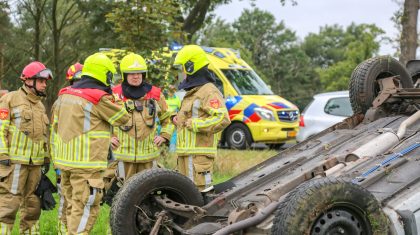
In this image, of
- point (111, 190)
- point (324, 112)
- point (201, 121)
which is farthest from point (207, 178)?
point (324, 112)

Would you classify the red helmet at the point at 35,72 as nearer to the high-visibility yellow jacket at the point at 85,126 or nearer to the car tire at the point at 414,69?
the high-visibility yellow jacket at the point at 85,126

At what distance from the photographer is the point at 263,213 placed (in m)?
4.40

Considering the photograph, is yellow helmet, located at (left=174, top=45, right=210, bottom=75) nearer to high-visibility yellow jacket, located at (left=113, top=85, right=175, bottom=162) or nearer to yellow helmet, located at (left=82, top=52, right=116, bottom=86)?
high-visibility yellow jacket, located at (left=113, top=85, right=175, bottom=162)

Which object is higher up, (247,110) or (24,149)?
(247,110)

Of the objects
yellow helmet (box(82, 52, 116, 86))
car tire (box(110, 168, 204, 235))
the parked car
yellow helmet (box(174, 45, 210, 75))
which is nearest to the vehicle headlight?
the parked car

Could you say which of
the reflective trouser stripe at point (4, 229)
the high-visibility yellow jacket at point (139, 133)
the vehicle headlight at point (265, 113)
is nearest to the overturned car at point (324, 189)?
the high-visibility yellow jacket at point (139, 133)

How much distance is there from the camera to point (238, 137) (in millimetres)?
15602

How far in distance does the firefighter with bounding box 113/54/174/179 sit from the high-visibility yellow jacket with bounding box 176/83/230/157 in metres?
0.28

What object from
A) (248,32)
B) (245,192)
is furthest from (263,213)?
(248,32)

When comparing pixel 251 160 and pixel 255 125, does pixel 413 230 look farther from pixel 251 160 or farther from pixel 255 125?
pixel 255 125

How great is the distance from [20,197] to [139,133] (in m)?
1.33

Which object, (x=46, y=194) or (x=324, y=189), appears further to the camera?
(x=46, y=194)

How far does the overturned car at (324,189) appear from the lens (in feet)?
13.6

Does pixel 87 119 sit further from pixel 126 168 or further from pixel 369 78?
pixel 369 78
